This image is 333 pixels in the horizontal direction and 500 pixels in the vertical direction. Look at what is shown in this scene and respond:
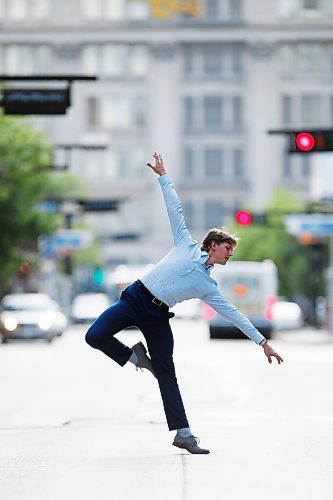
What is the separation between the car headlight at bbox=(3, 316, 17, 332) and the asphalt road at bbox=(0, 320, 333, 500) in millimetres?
21915

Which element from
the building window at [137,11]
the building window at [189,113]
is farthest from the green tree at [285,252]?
the building window at [137,11]

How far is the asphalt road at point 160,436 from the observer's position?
31.5 feet

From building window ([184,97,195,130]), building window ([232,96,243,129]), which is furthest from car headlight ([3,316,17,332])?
building window ([232,96,243,129])

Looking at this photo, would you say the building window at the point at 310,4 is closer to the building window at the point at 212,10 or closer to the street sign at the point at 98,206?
the building window at the point at 212,10

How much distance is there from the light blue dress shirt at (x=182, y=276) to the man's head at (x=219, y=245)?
0.08 metres

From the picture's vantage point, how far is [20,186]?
55.5m

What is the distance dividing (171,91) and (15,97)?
316ft

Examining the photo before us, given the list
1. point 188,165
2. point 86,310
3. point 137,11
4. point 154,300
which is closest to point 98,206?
point 86,310

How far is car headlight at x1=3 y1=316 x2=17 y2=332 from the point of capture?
48.1 metres

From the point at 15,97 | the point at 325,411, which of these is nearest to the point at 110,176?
the point at 15,97

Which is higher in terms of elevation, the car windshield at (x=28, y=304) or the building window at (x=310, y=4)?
the building window at (x=310, y=4)

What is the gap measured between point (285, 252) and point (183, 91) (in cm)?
3333

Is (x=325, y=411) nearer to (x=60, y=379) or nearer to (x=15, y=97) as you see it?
(x=60, y=379)

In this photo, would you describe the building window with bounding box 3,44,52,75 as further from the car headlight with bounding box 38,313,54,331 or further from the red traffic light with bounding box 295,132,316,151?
the red traffic light with bounding box 295,132,316,151
